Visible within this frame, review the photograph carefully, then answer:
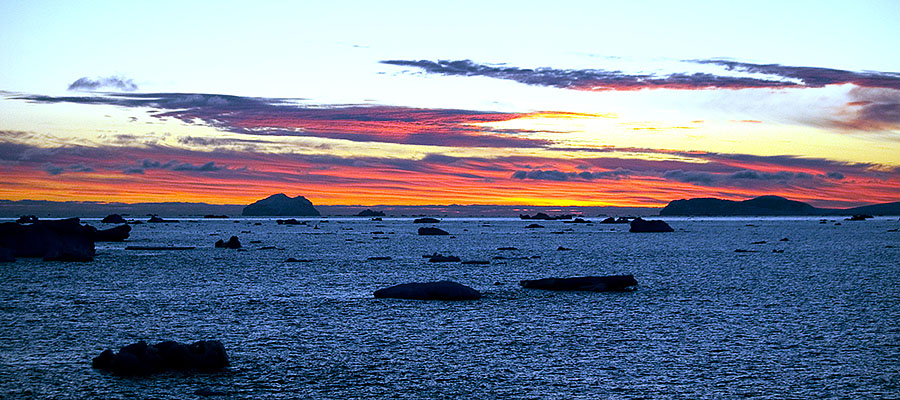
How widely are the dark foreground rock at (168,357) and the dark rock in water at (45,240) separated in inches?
1668

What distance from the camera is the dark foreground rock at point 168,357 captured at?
17.5 metres

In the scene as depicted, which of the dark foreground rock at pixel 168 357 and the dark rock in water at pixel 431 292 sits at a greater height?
the dark foreground rock at pixel 168 357

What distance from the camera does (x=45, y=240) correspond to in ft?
193

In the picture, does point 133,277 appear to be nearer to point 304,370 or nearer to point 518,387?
point 304,370

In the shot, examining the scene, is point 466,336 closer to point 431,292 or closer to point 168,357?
point 168,357

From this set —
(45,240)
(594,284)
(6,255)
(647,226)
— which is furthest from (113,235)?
(647,226)

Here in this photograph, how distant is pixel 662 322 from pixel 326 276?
23.5 m

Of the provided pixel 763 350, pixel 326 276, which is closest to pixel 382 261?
pixel 326 276

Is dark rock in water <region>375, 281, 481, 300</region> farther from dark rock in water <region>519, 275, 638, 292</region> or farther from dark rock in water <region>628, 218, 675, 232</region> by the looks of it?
dark rock in water <region>628, 218, 675, 232</region>

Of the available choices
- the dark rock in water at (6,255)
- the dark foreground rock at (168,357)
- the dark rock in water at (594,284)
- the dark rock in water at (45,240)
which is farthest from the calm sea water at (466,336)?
the dark rock in water at (45,240)

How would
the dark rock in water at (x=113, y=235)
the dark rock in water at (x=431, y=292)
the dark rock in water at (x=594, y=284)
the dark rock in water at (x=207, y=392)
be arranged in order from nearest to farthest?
the dark rock in water at (x=207, y=392) → the dark rock in water at (x=431, y=292) → the dark rock in water at (x=594, y=284) → the dark rock in water at (x=113, y=235)

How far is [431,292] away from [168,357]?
1561 centimetres

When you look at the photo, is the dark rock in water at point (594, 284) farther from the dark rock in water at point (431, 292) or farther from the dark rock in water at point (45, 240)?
the dark rock in water at point (45, 240)

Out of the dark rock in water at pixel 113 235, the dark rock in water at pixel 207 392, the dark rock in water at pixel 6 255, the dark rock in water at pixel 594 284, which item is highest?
the dark rock in water at pixel 207 392
